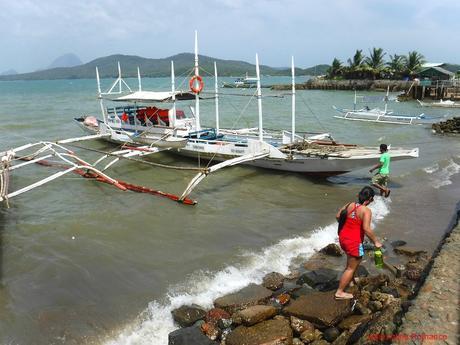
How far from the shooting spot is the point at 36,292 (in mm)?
7984

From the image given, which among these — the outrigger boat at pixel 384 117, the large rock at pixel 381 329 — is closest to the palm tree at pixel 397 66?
the outrigger boat at pixel 384 117

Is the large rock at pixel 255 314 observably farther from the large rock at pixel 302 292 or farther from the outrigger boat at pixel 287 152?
the outrigger boat at pixel 287 152

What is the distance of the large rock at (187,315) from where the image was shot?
682 centimetres

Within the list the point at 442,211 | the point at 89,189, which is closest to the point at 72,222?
the point at 89,189

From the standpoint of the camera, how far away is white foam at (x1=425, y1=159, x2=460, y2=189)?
626 inches

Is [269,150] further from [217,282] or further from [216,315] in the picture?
[216,315]

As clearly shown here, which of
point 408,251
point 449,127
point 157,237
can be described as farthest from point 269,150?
point 449,127

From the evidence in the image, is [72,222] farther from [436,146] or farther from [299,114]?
[299,114]

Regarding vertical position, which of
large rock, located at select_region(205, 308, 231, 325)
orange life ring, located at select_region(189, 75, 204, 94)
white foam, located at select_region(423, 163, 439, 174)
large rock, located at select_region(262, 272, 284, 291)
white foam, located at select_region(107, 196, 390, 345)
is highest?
orange life ring, located at select_region(189, 75, 204, 94)

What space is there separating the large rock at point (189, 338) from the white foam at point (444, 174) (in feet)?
41.4

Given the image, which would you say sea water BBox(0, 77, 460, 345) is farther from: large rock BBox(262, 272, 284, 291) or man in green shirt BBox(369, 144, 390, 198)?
man in green shirt BBox(369, 144, 390, 198)

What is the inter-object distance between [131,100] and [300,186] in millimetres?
9764

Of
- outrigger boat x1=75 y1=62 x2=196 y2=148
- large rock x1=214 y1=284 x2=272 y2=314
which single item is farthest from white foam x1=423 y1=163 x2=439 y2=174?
large rock x1=214 y1=284 x2=272 y2=314

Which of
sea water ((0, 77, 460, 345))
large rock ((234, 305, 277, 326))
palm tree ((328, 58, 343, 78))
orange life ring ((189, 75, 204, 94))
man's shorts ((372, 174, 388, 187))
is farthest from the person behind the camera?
palm tree ((328, 58, 343, 78))
